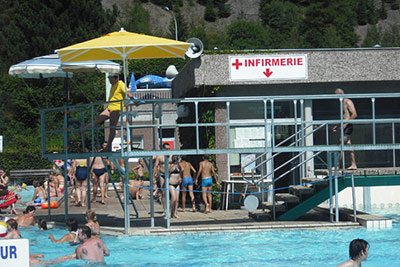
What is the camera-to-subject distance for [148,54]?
47.0ft

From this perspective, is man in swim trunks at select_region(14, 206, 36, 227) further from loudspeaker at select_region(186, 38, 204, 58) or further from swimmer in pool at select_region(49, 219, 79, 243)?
loudspeaker at select_region(186, 38, 204, 58)

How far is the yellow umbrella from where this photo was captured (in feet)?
42.3

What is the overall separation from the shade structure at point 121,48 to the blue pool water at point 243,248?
396 centimetres

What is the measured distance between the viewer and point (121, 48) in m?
13.6

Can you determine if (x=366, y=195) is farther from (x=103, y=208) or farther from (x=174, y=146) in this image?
(x=174, y=146)

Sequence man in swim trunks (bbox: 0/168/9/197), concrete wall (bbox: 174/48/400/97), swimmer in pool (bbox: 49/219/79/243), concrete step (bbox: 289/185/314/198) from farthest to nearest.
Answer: man in swim trunks (bbox: 0/168/9/197) → concrete wall (bbox: 174/48/400/97) → concrete step (bbox: 289/185/314/198) → swimmer in pool (bbox: 49/219/79/243)

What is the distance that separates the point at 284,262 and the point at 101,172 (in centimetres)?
870

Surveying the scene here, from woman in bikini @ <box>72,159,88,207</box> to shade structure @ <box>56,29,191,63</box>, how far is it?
4715mm

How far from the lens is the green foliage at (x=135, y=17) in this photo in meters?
125

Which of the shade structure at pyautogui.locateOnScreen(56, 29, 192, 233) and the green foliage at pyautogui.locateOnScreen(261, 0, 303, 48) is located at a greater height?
the green foliage at pyautogui.locateOnScreen(261, 0, 303, 48)

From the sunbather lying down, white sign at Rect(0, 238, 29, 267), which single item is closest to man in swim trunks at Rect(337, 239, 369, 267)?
white sign at Rect(0, 238, 29, 267)

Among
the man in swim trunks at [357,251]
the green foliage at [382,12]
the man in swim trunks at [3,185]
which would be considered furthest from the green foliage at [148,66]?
the green foliage at [382,12]

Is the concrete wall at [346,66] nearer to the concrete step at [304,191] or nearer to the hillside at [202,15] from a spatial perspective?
the concrete step at [304,191]

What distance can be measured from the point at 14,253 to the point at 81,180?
35.0 ft
